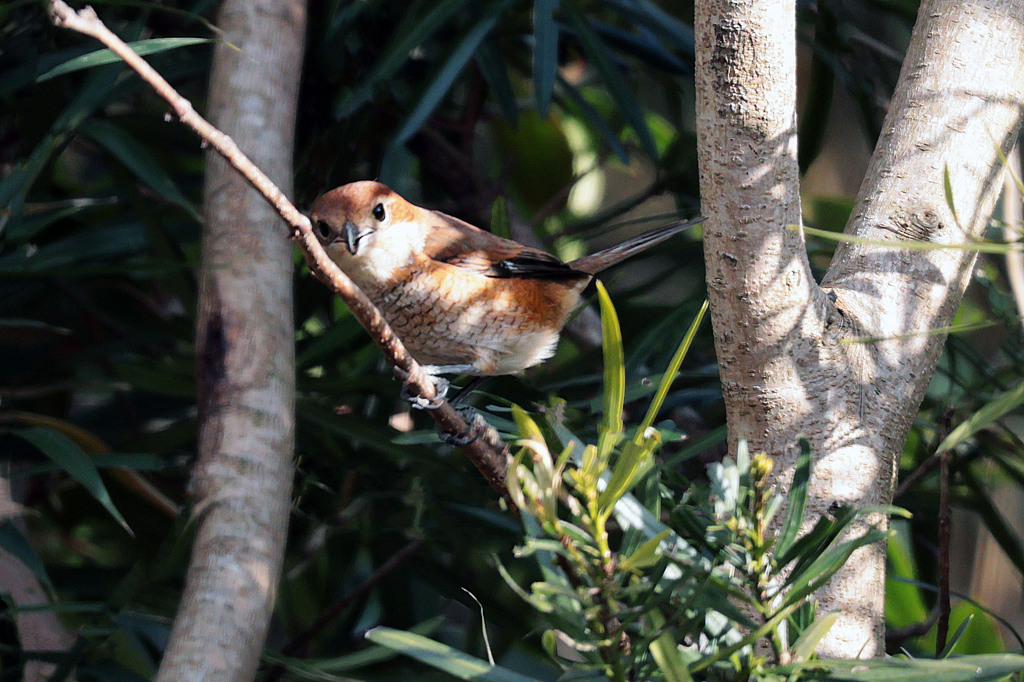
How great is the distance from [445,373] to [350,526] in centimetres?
36

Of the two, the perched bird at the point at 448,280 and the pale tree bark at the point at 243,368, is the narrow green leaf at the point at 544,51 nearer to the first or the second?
the perched bird at the point at 448,280

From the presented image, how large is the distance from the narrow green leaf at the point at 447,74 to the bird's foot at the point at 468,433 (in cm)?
55

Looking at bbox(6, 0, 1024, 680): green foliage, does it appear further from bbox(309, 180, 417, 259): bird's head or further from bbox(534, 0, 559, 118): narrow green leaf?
bbox(309, 180, 417, 259): bird's head

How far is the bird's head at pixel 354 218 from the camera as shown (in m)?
1.42

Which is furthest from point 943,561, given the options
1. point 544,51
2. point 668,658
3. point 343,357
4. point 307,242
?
point 343,357

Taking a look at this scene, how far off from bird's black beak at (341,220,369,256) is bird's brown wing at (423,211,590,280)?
0.14 metres

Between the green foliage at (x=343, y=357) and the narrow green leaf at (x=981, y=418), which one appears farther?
the green foliage at (x=343, y=357)

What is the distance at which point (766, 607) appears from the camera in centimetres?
68

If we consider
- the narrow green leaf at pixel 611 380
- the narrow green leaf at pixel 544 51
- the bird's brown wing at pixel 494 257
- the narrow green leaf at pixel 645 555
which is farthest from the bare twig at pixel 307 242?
the narrow green leaf at pixel 544 51

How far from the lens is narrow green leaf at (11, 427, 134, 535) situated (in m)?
1.24

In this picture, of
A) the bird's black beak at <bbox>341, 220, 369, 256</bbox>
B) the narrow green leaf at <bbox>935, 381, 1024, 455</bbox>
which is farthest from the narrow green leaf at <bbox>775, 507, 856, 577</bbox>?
the bird's black beak at <bbox>341, 220, 369, 256</bbox>

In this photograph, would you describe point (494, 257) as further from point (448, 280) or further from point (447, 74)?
point (447, 74)

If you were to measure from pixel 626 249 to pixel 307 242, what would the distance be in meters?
0.97

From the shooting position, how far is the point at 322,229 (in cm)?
146
